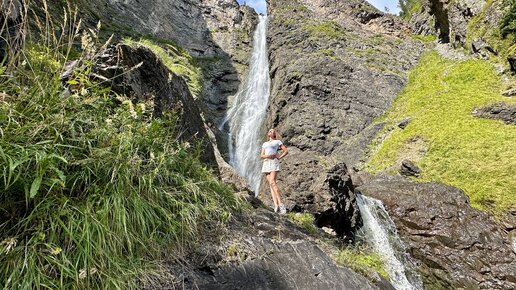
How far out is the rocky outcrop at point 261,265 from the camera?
320 centimetres

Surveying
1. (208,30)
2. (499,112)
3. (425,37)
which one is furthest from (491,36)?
(208,30)

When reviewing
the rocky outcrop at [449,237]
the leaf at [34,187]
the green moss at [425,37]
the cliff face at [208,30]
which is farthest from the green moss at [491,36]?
the leaf at [34,187]

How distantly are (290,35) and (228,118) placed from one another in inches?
373

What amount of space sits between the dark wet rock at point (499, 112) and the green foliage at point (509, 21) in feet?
19.1

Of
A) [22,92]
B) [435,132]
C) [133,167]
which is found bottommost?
[133,167]

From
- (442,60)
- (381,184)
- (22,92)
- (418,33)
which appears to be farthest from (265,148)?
(418,33)

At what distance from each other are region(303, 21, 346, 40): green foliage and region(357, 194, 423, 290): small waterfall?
59.4 ft

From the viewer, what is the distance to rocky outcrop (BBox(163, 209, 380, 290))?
126 inches

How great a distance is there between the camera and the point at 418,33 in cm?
3170

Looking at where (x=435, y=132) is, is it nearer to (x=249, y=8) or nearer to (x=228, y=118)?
(x=228, y=118)

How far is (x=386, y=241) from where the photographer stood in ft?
36.7

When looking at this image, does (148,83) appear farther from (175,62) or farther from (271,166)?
(175,62)

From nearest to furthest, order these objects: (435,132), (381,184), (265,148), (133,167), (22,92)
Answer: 1. (22,92)
2. (133,167)
3. (265,148)
4. (381,184)
5. (435,132)

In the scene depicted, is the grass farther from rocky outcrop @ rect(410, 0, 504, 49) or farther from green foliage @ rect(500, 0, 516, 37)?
green foliage @ rect(500, 0, 516, 37)
